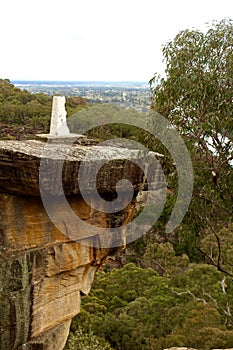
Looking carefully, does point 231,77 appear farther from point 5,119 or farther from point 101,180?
point 5,119

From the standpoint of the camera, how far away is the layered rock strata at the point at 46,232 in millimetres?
4824

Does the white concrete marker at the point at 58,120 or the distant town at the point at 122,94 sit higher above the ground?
the distant town at the point at 122,94

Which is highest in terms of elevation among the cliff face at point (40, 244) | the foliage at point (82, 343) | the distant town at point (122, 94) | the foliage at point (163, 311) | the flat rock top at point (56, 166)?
the distant town at point (122, 94)

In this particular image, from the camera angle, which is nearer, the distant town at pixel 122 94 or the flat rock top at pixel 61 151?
the flat rock top at pixel 61 151

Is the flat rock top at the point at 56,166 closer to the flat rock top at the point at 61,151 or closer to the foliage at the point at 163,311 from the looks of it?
the flat rock top at the point at 61,151

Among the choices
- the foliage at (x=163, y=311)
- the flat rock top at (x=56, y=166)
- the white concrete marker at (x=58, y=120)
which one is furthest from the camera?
the foliage at (x=163, y=311)

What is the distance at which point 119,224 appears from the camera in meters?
5.89

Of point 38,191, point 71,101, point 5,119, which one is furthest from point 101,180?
point 71,101

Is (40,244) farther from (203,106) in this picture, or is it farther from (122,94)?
(122,94)

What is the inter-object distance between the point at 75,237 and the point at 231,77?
140 inches

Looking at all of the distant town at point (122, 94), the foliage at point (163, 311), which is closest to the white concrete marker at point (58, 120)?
the distant town at point (122, 94)

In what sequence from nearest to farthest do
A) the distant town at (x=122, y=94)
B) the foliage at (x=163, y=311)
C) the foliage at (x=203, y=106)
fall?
the foliage at (x=203, y=106), the distant town at (x=122, y=94), the foliage at (x=163, y=311)

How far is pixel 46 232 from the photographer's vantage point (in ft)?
17.3

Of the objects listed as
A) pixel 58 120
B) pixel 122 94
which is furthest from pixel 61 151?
pixel 122 94
